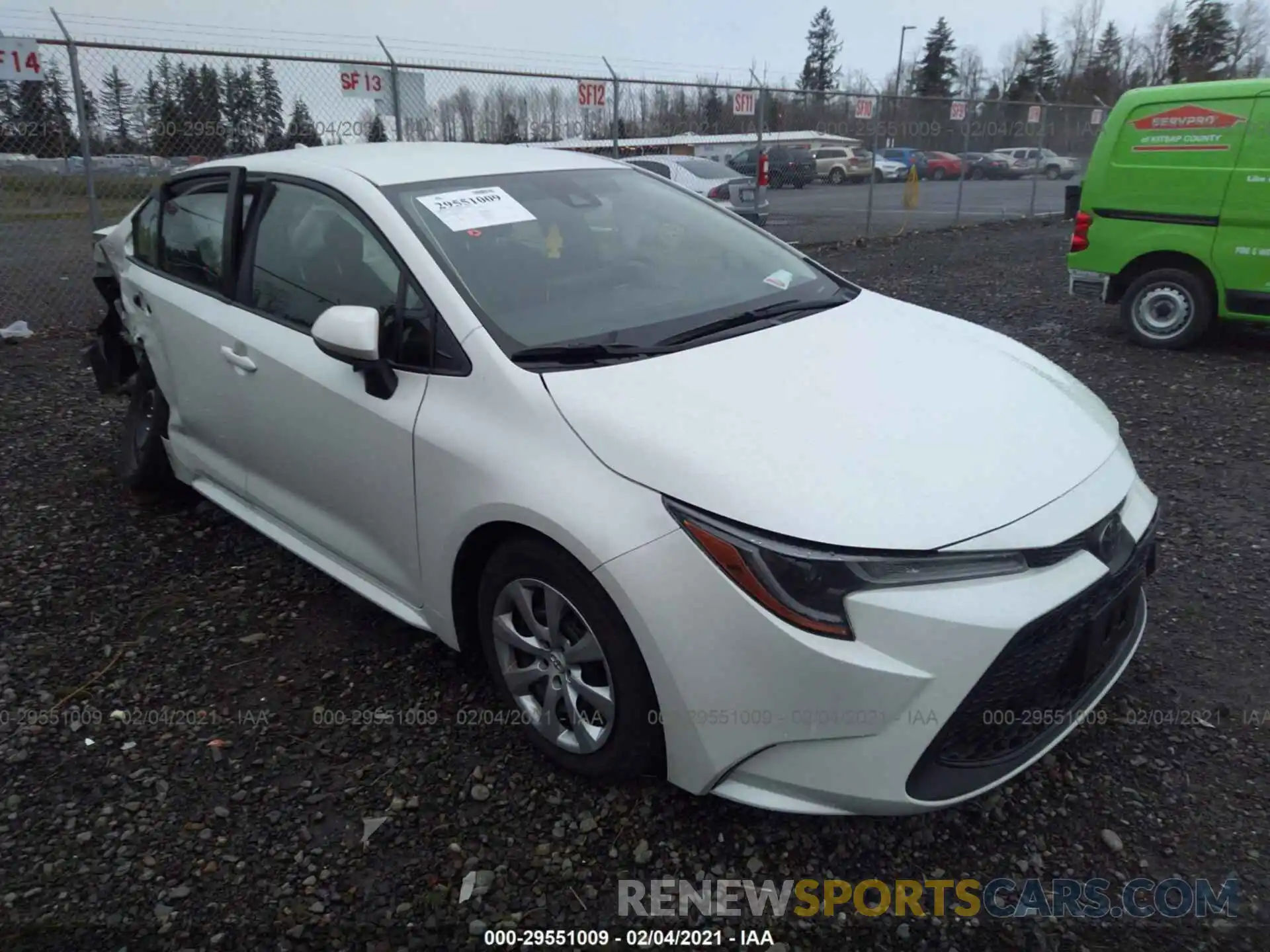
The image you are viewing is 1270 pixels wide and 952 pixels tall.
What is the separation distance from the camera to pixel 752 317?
2951 millimetres

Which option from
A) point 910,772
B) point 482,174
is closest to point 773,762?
point 910,772

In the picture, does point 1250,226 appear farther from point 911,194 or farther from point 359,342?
point 911,194

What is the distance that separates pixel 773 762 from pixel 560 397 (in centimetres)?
104

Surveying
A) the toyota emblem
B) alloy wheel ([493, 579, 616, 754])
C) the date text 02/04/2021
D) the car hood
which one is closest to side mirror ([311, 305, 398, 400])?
the car hood

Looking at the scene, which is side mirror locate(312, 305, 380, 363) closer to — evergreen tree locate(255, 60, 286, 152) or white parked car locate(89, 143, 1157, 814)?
white parked car locate(89, 143, 1157, 814)

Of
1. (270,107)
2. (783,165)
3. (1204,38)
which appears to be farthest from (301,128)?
(1204,38)

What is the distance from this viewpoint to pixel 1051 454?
2.38m

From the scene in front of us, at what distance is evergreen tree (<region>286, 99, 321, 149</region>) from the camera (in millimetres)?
8789

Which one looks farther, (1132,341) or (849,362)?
(1132,341)

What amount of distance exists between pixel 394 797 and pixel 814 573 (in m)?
1.40

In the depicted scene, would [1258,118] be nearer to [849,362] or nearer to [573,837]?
[849,362]

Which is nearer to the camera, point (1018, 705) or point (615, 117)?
point (1018, 705)

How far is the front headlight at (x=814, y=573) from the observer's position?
1986mm

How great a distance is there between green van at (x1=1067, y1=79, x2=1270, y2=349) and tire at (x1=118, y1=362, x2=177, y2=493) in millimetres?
6798
